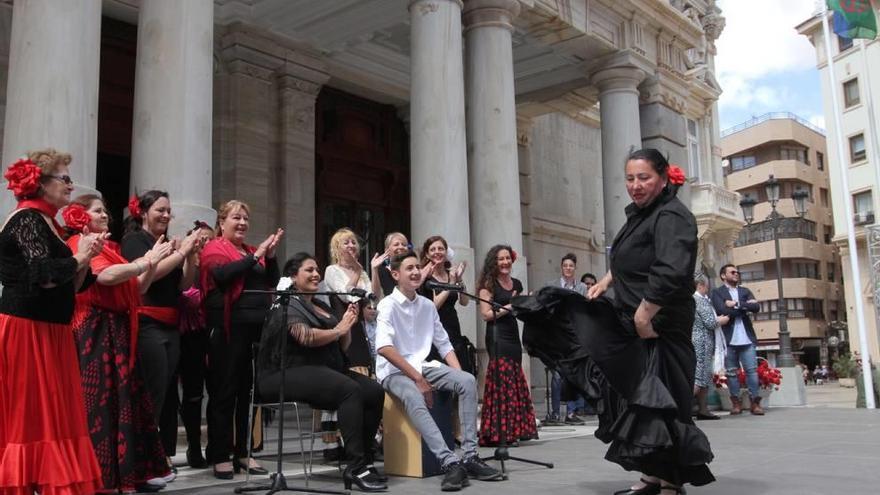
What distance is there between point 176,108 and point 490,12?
6.10 metres

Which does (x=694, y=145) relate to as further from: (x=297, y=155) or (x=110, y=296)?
(x=110, y=296)

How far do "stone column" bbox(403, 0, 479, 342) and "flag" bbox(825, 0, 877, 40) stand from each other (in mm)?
10766

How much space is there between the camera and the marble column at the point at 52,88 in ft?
24.2

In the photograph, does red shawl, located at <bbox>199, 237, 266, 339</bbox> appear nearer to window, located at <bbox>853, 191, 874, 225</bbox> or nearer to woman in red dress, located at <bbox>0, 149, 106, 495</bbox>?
woman in red dress, located at <bbox>0, 149, 106, 495</bbox>

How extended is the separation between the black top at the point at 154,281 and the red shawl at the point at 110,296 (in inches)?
12.0

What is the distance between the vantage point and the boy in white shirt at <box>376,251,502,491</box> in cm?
596

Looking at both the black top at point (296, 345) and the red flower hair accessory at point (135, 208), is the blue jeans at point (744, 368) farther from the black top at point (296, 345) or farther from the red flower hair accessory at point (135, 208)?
the red flower hair accessory at point (135, 208)

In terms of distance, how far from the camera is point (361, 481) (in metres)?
5.51

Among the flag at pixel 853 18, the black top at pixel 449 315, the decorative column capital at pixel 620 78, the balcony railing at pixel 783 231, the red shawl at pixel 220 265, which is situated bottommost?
the black top at pixel 449 315

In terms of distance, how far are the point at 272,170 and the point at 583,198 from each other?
10.1 metres

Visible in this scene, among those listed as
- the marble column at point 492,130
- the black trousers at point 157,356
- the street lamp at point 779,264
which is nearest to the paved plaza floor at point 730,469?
the black trousers at point 157,356

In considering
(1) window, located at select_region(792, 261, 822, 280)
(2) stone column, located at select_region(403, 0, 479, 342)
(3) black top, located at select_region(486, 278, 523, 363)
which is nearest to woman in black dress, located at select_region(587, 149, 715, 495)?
(3) black top, located at select_region(486, 278, 523, 363)

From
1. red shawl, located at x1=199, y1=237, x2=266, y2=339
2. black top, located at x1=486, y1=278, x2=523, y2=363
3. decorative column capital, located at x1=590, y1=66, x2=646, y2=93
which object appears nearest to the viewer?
red shawl, located at x1=199, y1=237, x2=266, y2=339

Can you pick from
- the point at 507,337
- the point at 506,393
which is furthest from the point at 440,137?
the point at 506,393
